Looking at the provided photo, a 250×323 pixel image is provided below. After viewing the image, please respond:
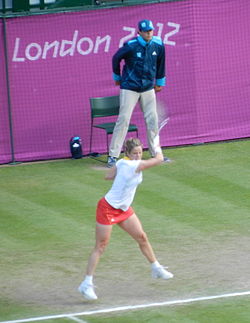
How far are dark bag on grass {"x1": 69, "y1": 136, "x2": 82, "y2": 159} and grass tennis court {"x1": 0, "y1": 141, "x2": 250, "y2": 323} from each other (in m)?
0.29

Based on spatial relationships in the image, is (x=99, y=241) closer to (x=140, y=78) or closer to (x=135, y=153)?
(x=135, y=153)

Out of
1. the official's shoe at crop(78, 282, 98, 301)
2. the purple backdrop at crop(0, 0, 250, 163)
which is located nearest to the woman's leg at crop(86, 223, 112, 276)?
the official's shoe at crop(78, 282, 98, 301)

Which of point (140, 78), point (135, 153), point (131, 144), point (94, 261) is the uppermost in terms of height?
point (140, 78)

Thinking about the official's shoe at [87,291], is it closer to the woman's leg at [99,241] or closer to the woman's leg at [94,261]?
the woman's leg at [94,261]

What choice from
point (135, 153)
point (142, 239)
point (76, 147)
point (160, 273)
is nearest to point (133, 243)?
point (160, 273)

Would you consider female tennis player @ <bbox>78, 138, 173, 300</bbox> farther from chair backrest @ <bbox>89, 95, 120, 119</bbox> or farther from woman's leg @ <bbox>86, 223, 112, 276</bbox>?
chair backrest @ <bbox>89, 95, 120, 119</bbox>

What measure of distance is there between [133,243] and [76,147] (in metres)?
5.31

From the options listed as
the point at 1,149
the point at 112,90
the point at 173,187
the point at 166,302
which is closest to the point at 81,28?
the point at 112,90

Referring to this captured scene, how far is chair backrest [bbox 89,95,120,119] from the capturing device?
1831 cm

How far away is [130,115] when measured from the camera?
17328 millimetres

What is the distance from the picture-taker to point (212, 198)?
15547 millimetres

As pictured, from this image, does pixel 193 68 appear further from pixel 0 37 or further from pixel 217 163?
pixel 0 37

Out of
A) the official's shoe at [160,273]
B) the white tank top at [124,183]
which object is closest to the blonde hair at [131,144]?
the white tank top at [124,183]

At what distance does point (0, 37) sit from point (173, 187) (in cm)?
447
